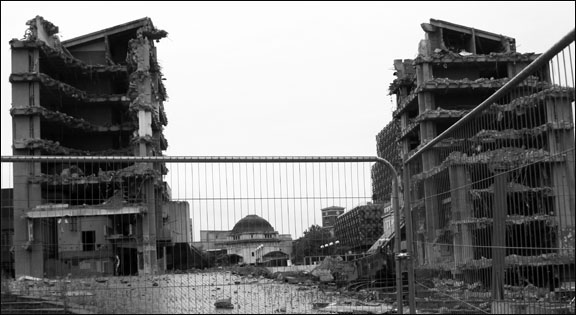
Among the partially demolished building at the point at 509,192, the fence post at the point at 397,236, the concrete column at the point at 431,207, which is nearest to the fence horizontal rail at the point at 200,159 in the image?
the fence post at the point at 397,236

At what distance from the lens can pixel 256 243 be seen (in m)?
9.29

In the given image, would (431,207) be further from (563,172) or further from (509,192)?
(563,172)

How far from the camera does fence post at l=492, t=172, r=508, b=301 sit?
24.4ft

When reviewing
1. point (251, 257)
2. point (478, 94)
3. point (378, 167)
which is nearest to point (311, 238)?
point (251, 257)

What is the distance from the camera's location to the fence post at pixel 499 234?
24.4 feet

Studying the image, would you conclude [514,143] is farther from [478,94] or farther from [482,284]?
[478,94]

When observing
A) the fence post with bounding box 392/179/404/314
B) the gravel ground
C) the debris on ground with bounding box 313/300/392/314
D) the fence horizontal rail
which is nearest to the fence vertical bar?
the fence post with bounding box 392/179/404/314

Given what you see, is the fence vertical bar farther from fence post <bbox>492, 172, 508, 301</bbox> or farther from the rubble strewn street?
fence post <bbox>492, 172, 508, 301</bbox>

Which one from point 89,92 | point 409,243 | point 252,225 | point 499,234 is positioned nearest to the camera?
point 499,234

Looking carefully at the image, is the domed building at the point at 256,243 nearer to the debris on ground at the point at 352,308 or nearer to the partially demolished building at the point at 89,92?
the debris on ground at the point at 352,308

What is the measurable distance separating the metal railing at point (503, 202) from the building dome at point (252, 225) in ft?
6.77

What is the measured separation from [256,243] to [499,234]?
10.9 feet

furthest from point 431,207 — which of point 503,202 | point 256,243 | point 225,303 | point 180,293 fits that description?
point 180,293

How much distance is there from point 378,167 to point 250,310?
2.87m
